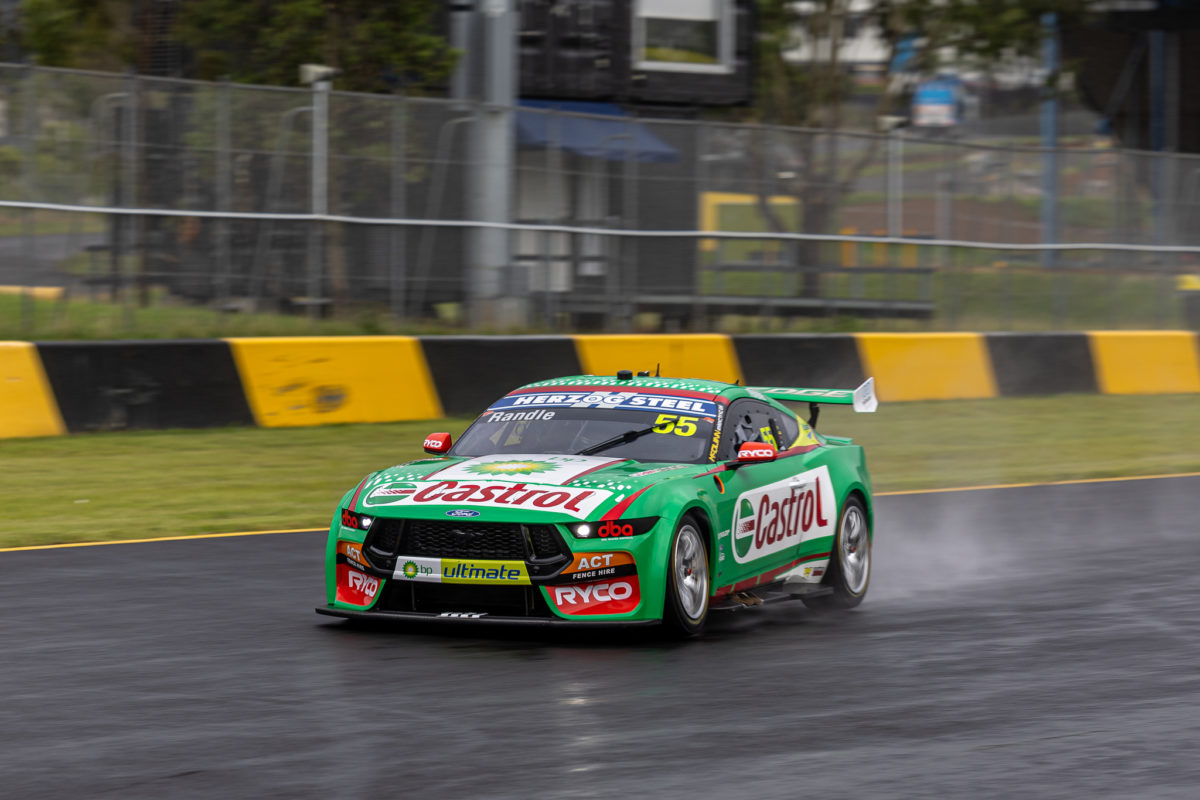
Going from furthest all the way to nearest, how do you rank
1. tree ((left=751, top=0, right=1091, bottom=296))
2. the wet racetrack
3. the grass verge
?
tree ((left=751, top=0, right=1091, bottom=296)), the grass verge, the wet racetrack

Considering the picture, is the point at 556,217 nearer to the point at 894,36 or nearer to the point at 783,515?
the point at 783,515

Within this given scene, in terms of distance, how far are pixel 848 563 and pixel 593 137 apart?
10281 mm

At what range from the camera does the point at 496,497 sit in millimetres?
8430

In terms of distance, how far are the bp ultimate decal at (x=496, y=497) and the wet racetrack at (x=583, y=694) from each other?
0.64 metres

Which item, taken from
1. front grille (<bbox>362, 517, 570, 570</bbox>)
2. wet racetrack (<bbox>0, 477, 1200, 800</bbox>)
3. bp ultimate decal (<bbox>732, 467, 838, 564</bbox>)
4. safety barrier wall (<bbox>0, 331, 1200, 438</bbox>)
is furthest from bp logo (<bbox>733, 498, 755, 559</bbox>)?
safety barrier wall (<bbox>0, 331, 1200, 438</bbox>)

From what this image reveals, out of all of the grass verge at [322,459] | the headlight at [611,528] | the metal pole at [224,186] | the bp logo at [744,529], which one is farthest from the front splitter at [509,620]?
the metal pole at [224,186]

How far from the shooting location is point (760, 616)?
10.1 meters

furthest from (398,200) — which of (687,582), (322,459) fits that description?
(687,582)

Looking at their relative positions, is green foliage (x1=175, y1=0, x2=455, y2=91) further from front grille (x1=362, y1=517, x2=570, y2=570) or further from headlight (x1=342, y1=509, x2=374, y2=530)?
front grille (x1=362, y1=517, x2=570, y2=570)

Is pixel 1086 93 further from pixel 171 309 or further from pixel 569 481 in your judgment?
pixel 569 481

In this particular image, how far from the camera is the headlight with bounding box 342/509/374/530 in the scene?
8648mm

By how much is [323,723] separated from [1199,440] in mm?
15333

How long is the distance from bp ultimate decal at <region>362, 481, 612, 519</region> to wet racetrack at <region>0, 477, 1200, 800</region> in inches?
25.3

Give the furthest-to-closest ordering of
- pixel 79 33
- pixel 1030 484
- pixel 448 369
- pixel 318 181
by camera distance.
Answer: pixel 79 33 < pixel 318 181 < pixel 448 369 < pixel 1030 484
